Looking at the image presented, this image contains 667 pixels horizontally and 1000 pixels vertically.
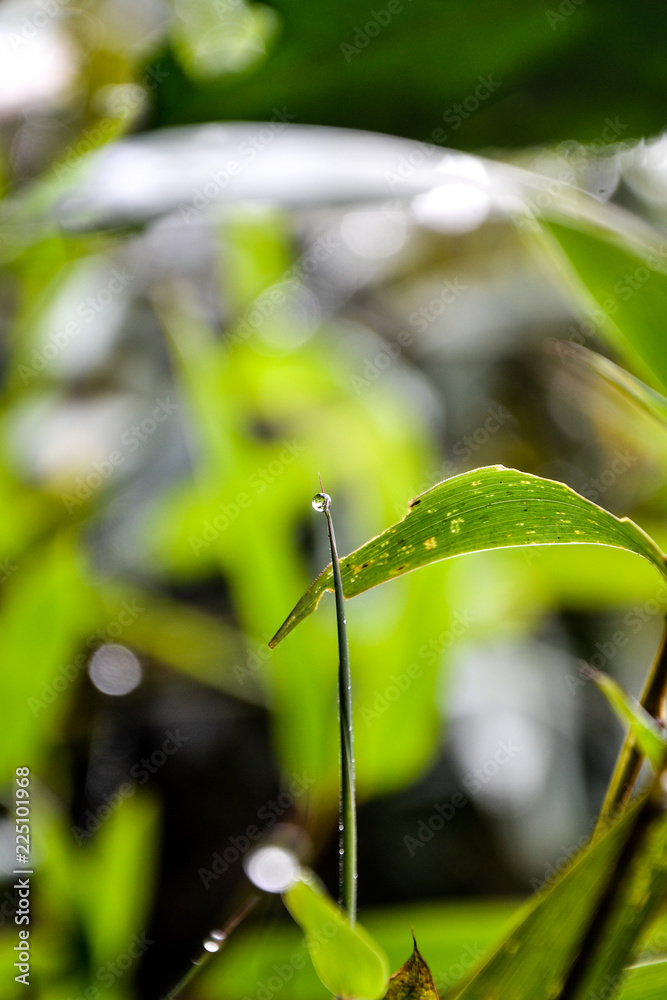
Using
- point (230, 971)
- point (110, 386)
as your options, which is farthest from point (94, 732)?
point (110, 386)

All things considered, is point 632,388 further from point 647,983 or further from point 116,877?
point 116,877

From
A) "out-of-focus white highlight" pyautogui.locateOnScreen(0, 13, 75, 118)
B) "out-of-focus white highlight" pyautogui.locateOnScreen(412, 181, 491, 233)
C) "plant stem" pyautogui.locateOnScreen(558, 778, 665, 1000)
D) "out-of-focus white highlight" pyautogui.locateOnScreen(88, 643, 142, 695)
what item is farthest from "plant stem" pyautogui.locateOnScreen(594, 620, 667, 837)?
"out-of-focus white highlight" pyautogui.locateOnScreen(0, 13, 75, 118)

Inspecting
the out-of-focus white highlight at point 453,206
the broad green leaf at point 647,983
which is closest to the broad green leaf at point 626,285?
the out-of-focus white highlight at point 453,206

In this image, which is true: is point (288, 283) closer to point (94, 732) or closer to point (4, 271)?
point (4, 271)

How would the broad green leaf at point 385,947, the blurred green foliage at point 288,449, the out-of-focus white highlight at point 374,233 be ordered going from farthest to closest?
the out-of-focus white highlight at point 374,233, the broad green leaf at point 385,947, the blurred green foliage at point 288,449

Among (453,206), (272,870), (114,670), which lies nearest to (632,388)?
(272,870)

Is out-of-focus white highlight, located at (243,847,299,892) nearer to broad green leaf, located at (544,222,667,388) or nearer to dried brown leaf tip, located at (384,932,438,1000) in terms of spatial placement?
dried brown leaf tip, located at (384,932,438,1000)

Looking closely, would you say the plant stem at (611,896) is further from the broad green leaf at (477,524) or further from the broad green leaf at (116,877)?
the broad green leaf at (116,877)
